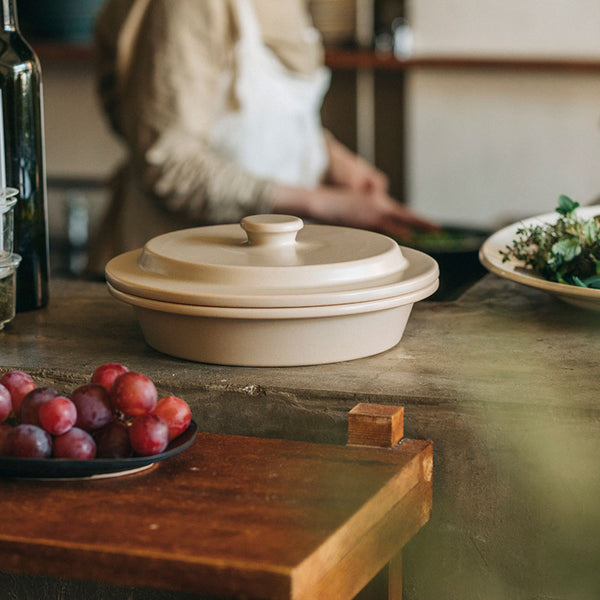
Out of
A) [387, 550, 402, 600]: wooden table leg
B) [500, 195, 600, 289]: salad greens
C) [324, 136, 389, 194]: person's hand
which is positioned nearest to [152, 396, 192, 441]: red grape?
[387, 550, 402, 600]: wooden table leg

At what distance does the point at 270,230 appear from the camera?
2.97 ft

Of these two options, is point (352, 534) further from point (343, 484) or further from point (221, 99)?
point (221, 99)

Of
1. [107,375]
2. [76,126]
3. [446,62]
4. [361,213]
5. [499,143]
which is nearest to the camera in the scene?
[107,375]

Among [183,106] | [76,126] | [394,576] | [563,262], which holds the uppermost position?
[183,106]

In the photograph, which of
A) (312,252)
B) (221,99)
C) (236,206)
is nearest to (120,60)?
(221,99)

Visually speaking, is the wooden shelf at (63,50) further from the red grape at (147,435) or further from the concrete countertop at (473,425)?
the red grape at (147,435)

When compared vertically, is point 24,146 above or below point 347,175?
above

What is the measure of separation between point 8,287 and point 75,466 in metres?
0.40

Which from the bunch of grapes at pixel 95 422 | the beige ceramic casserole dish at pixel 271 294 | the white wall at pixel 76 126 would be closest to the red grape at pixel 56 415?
the bunch of grapes at pixel 95 422

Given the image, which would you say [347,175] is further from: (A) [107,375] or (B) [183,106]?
(A) [107,375]

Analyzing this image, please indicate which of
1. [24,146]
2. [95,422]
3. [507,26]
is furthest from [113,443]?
[507,26]

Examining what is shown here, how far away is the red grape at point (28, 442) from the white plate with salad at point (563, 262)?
530 mm

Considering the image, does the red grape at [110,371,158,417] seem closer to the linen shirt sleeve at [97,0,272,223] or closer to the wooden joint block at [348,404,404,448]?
the wooden joint block at [348,404,404,448]

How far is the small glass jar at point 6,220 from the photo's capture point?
95cm
